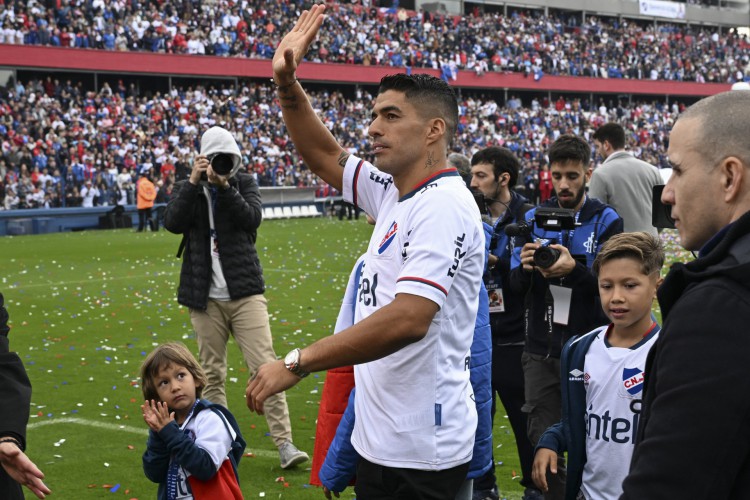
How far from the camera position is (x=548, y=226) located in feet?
16.3

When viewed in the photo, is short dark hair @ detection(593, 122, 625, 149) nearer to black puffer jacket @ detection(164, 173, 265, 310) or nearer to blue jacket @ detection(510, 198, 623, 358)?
blue jacket @ detection(510, 198, 623, 358)

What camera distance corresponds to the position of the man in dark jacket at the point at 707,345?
164 centimetres

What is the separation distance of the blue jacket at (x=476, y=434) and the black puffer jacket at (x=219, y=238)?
267 centimetres

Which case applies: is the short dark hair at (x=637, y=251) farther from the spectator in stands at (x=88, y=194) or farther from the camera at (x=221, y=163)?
the spectator in stands at (x=88, y=194)

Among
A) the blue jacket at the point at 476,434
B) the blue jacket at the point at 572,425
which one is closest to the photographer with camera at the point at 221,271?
the blue jacket at the point at 476,434

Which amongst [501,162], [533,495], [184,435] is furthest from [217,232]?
[533,495]

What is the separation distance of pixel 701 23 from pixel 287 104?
265 feet

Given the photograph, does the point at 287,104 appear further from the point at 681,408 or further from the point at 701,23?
the point at 701,23

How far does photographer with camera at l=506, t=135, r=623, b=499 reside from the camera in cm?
502

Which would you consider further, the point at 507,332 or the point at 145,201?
the point at 145,201

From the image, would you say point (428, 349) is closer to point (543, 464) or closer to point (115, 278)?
point (543, 464)

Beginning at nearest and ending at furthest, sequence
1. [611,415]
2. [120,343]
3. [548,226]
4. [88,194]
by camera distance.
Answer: [611,415] < [548,226] < [120,343] < [88,194]

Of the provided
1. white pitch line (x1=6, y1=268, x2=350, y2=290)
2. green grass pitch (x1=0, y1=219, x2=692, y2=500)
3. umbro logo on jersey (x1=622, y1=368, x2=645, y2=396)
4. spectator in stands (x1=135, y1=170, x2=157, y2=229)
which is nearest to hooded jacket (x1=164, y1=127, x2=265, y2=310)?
green grass pitch (x1=0, y1=219, x2=692, y2=500)

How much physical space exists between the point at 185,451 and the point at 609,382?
1827 mm
